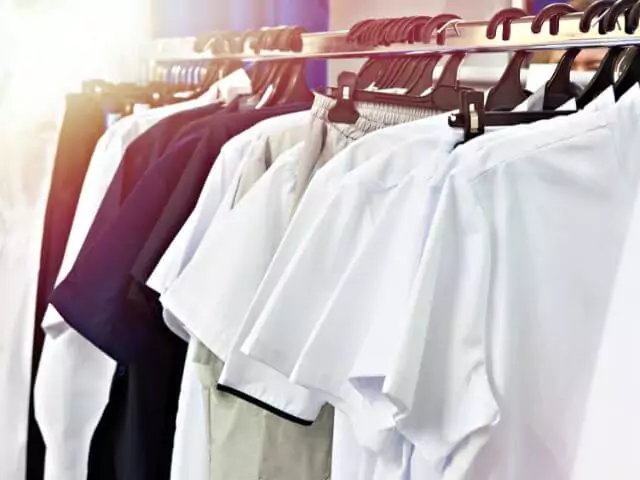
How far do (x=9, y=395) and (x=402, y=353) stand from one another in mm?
864

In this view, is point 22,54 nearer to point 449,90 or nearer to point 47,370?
point 47,370

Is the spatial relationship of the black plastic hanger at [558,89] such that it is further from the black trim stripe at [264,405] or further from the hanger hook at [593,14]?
the black trim stripe at [264,405]

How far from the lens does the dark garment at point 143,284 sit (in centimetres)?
86

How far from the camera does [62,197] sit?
1145 millimetres

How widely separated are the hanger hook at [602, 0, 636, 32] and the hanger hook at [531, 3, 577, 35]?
0.20 feet

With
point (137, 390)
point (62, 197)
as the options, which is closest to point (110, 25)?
point (62, 197)

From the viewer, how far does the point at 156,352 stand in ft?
2.88

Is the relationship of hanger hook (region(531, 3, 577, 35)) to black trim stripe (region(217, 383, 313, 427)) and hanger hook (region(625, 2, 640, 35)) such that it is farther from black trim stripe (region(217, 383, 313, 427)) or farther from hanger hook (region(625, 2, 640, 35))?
black trim stripe (region(217, 383, 313, 427))

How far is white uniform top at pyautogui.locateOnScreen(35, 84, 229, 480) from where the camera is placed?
1.02 metres

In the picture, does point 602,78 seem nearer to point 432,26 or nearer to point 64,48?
point 432,26

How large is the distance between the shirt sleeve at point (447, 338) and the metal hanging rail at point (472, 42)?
220 mm

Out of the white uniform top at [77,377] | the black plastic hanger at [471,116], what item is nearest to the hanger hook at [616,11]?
the black plastic hanger at [471,116]

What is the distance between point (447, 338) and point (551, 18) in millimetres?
319

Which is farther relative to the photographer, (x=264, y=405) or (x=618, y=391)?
(x=264, y=405)
